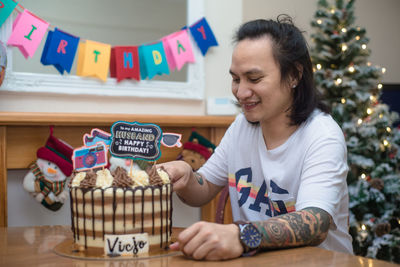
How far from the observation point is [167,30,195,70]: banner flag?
8.31 ft

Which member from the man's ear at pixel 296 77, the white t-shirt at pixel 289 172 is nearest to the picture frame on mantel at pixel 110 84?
the white t-shirt at pixel 289 172

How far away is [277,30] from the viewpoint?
4.72 feet

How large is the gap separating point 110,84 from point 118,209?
1.44 meters

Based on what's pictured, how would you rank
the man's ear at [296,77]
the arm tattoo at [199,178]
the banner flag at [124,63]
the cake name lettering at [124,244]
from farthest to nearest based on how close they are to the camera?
the banner flag at [124,63] < the arm tattoo at [199,178] < the man's ear at [296,77] < the cake name lettering at [124,244]

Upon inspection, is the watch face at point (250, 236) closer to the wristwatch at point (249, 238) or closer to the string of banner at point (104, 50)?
the wristwatch at point (249, 238)

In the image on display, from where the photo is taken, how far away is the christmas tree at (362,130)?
312 cm

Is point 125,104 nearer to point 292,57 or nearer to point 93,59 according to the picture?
point 93,59

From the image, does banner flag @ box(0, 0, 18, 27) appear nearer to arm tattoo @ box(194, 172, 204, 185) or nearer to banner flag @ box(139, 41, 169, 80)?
banner flag @ box(139, 41, 169, 80)

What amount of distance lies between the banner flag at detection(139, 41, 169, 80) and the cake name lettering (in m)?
1.53

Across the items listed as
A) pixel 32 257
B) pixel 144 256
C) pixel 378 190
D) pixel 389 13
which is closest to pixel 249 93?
pixel 144 256

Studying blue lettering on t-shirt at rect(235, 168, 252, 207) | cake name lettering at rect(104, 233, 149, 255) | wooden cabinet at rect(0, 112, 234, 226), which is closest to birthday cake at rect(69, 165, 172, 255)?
cake name lettering at rect(104, 233, 149, 255)

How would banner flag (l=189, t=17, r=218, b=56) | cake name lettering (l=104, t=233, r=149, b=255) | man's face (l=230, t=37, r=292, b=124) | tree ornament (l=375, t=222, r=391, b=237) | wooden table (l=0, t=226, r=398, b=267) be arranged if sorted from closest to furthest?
1. wooden table (l=0, t=226, r=398, b=267)
2. cake name lettering (l=104, t=233, r=149, b=255)
3. man's face (l=230, t=37, r=292, b=124)
4. banner flag (l=189, t=17, r=218, b=56)
5. tree ornament (l=375, t=222, r=391, b=237)

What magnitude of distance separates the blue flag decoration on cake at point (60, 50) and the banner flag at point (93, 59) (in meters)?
Answer: 0.05

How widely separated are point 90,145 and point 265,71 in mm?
588
